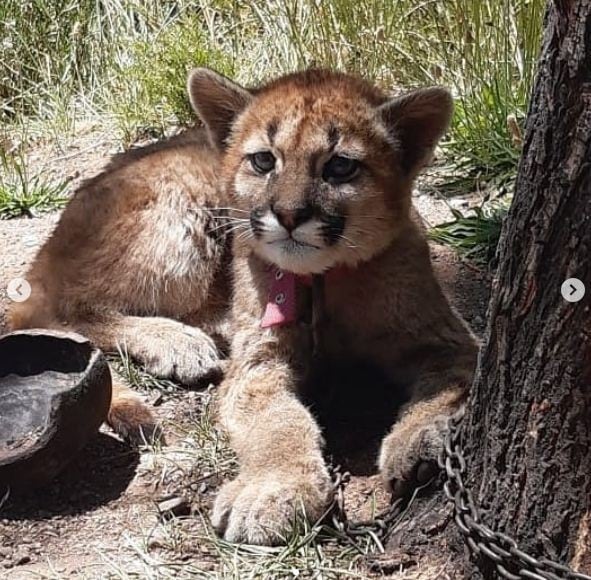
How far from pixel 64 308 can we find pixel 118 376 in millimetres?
398

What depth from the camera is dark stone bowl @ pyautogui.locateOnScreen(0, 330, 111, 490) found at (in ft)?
9.59

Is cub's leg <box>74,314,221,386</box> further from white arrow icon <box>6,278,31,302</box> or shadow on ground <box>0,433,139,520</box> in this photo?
shadow on ground <box>0,433,139,520</box>

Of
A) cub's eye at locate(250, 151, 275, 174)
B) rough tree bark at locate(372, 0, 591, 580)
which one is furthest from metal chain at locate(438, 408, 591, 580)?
cub's eye at locate(250, 151, 275, 174)

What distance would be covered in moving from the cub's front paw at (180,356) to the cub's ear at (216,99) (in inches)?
25.7

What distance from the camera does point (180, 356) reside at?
12.3 feet

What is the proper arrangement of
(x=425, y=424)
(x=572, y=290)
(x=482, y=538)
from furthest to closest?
(x=425, y=424) → (x=482, y=538) → (x=572, y=290)

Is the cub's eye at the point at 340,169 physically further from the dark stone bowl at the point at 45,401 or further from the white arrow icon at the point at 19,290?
the white arrow icon at the point at 19,290

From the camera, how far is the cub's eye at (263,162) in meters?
3.37

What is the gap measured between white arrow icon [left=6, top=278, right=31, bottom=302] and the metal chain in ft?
6.53

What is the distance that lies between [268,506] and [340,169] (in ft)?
3.44

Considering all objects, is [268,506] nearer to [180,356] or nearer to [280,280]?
[280,280]

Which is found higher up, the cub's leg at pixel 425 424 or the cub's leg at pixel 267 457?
the cub's leg at pixel 425 424

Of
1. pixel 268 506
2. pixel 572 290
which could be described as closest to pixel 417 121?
pixel 268 506

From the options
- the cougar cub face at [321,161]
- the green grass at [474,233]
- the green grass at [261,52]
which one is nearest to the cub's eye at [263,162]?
the cougar cub face at [321,161]
